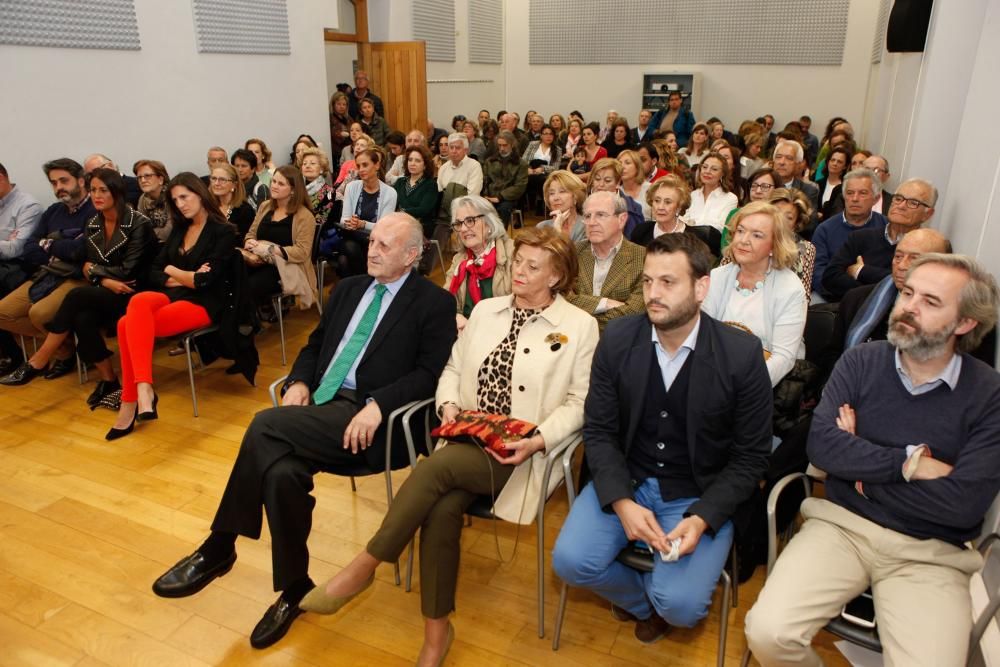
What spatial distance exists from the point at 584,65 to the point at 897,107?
7963 millimetres

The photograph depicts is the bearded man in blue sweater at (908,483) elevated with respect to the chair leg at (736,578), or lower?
elevated

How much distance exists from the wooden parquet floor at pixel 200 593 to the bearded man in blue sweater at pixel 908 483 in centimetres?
59

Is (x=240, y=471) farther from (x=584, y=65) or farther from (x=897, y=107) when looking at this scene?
(x=584, y=65)

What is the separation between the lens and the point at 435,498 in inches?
91.5

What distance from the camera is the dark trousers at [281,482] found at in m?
2.43

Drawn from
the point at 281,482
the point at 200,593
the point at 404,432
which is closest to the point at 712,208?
the point at 404,432

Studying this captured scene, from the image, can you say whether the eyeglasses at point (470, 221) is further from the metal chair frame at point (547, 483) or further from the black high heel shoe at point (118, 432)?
the black high heel shoe at point (118, 432)

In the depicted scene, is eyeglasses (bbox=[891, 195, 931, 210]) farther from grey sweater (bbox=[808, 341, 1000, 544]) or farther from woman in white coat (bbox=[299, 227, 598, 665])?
woman in white coat (bbox=[299, 227, 598, 665])

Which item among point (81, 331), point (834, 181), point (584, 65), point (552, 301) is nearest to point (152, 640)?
point (552, 301)

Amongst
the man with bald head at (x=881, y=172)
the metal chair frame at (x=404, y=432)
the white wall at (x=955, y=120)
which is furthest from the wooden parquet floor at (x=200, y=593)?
the man with bald head at (x=881, y=172)

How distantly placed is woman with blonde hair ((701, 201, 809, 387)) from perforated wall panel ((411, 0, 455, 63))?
391 inches

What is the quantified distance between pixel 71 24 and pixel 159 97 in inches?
37.3

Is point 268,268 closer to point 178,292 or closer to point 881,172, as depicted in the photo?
point 178,292

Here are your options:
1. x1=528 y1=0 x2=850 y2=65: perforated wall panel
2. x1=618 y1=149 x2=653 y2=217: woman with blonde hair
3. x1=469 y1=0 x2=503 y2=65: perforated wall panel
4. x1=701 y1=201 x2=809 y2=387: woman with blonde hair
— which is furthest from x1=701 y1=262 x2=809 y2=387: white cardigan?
x1=469 y1=0 x2=503 y2=65: perforated wall panel
